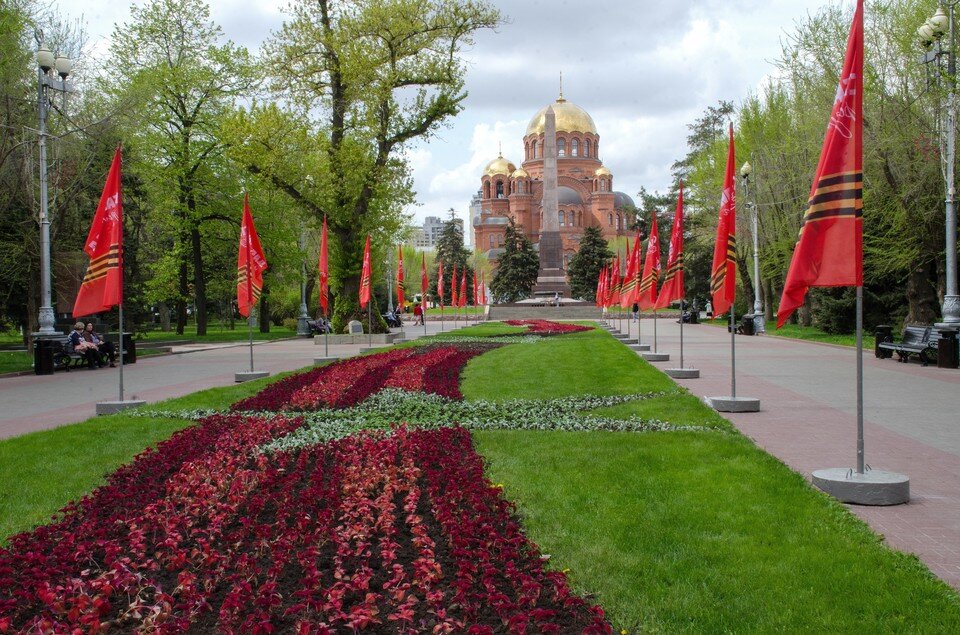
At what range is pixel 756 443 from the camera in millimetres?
8688

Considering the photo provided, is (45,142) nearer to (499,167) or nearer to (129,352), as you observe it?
(129,352)

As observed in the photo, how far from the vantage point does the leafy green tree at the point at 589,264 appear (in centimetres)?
8231

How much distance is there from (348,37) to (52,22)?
9906mm

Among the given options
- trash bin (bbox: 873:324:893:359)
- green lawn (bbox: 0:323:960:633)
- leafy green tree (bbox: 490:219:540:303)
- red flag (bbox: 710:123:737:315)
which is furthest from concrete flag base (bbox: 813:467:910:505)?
leafy green tree (bbox: 490:219:540:303)

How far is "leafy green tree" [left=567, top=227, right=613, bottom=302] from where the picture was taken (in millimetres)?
Answer: 82312

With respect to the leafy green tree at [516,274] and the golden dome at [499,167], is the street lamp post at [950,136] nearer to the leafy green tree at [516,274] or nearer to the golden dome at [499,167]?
the leafy green tree at [516,274]

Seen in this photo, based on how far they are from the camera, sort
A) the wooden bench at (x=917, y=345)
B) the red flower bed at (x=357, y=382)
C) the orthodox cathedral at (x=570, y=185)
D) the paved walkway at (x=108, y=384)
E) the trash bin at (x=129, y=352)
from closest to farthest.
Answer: the paved walkway at (x=108, y=384) → the red flower bed at (x=357, y=382) → the wooden bench at (x=917, y=345) → the trash bin at (x=129, y=352) → the orthodox cathedral at (x=570, y=185)

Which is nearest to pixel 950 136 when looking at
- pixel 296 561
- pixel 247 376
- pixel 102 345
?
pixel 247 376

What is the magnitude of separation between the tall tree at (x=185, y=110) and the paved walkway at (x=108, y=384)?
14112mm

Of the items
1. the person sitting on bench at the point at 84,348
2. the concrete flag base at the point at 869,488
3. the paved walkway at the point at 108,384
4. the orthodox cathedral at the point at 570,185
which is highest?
the orthodox cathedral at the point at 570,185

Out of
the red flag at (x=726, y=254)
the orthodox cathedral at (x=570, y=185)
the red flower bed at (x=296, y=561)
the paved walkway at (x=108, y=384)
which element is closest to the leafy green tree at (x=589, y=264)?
the orthodox cathedral at (x=570, y=185)

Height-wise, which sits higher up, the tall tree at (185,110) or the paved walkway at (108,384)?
the tall tree at (185,110)

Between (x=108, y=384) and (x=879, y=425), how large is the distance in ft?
47.4

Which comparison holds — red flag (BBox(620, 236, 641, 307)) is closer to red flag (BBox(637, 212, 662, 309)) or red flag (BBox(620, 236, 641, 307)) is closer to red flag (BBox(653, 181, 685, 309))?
red flag (BBox(637, 212, 662, 309))
